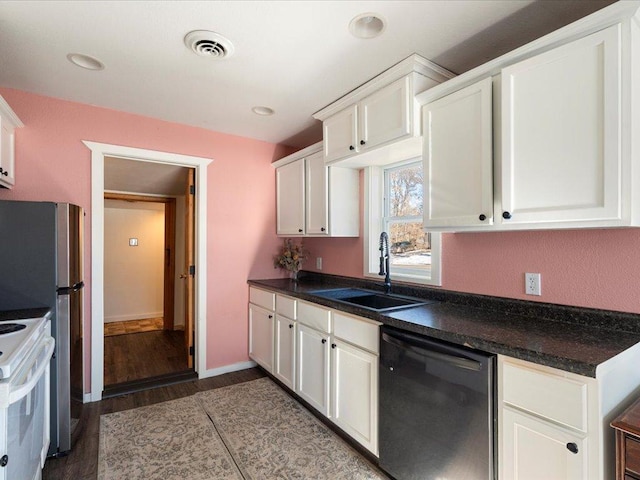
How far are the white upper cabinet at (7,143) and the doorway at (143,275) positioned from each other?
1446mm

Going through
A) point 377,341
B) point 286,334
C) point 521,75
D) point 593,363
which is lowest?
point 286,334

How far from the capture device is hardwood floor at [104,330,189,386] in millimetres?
3238

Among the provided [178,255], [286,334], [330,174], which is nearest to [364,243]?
[330,174]

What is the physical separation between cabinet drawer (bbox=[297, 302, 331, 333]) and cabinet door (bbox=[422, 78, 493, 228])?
0.92 m

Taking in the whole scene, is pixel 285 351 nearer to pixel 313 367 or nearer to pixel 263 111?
pixel 313 367

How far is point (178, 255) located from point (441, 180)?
406 cm

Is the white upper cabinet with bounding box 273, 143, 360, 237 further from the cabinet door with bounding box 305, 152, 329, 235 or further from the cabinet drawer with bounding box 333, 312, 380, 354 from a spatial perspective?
the cabinet drawer with bounding box 333, 312, 380, 354

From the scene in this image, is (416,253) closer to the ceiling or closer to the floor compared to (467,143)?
closer to the floor

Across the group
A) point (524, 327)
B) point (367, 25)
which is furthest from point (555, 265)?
Result: point (367, 25)

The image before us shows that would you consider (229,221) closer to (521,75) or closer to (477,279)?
(477,279)

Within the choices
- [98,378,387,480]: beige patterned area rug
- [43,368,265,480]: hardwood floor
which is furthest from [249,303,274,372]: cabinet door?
[98,378,387,480]: beige patterned area rug

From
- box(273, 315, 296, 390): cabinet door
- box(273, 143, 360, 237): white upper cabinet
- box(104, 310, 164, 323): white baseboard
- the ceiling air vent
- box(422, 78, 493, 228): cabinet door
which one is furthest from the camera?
box(104, 310, 164, 323): white baseboard

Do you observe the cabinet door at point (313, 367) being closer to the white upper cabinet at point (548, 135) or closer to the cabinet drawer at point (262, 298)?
the cabinet drawer at point (262, 298)

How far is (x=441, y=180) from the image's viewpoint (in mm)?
1829
